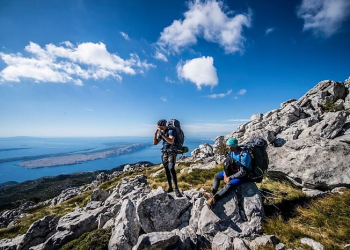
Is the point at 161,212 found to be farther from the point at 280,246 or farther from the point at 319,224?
the point at 319,224

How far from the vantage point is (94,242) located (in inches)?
236

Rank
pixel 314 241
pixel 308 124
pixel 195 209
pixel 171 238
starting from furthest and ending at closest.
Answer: pixel 308 124 → pixel 195 209 → pixel 171 238 → pixel 314 241

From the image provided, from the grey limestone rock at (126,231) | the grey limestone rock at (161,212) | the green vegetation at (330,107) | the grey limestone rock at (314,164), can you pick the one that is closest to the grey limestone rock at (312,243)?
the grey limestone rock at (161,212)

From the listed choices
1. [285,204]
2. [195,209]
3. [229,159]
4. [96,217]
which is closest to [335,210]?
[285,204]

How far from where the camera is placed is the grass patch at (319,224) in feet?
14.4

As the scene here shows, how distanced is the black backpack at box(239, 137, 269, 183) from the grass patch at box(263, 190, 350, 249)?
1.44 metres

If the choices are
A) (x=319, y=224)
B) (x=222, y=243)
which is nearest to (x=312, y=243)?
(x=319, y=224)

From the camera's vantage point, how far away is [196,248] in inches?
199

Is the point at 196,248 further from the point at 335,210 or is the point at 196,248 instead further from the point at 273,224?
the point at 335,210

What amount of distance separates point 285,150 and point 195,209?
22.7 feet

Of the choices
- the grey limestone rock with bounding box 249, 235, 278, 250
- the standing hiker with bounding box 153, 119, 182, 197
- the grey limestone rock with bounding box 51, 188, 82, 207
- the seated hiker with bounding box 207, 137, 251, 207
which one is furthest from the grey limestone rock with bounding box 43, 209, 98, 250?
the grey limestone rock with bounding box 51, 188, 82, 207

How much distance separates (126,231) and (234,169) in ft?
15.8

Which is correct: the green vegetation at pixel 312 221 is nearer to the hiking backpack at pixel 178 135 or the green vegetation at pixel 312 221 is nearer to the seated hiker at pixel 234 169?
the seated hiker at pixel 234 169

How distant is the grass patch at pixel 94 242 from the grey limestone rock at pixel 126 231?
1.20 ft
